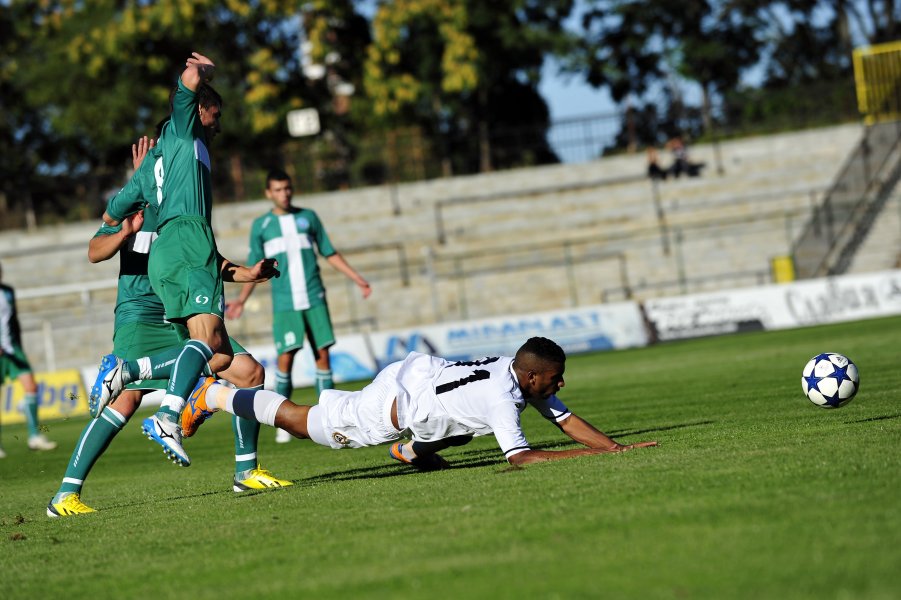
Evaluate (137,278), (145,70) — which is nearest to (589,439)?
(137,278)

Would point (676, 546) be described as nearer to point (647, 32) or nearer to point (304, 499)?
point (304, 499)

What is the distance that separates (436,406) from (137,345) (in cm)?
218

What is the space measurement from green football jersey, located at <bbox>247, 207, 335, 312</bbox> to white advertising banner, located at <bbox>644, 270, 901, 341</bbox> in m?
14.9

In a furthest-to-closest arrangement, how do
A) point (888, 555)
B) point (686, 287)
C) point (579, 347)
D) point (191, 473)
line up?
point (686, 287) < point (579, 347) < point (191, 473) < point (888, 555)

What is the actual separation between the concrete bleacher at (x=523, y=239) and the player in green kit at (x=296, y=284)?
15870mm

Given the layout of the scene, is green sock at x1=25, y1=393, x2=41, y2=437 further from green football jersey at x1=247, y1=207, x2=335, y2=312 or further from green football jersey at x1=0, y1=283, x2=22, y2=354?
green football jersey at x1=247, y1=207, x2=335, y2=312

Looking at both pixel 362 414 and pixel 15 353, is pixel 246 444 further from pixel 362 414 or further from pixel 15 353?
pixel 15 353

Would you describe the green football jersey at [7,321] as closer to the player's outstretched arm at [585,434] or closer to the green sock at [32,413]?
the green sock at [32,413]

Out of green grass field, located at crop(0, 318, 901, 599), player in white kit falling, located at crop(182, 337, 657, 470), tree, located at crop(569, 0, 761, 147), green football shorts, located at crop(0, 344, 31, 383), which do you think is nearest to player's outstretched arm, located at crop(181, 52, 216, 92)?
player in white kit falling, located at crop(182, 337, 657, 470)

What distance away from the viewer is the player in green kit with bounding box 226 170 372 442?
40.9 feet

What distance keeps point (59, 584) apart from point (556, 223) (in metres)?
30.7

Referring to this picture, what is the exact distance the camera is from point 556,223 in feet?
115

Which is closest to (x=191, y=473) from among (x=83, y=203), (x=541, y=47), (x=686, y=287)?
(x=686, y=287)

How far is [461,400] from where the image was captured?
7.23 m
